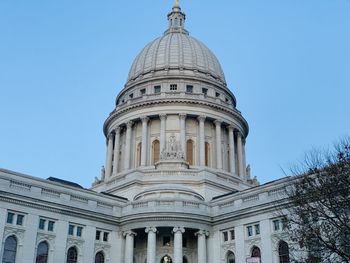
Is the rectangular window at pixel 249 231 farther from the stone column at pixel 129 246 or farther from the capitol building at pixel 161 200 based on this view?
the stone column at pixel 129 246

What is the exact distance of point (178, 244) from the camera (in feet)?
173

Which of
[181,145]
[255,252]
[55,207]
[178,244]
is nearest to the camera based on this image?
[255,252]

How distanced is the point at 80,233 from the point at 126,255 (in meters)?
5.69

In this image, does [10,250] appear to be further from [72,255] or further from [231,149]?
[231,149]

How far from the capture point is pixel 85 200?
54875mm

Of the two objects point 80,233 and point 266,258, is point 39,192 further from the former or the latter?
point 266,258

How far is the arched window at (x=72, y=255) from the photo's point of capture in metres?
51.1

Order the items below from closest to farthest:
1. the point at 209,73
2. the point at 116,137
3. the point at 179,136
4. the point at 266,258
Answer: the point at 266,258 < the point at 179,136 < the point at 116,137 < the point at 209,73

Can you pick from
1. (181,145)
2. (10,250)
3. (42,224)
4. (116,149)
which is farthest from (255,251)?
(116,149)

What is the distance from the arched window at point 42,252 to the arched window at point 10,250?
245 centimetres

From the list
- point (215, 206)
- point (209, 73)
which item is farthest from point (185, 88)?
point (215, 206)

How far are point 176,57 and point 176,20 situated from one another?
48.3ft

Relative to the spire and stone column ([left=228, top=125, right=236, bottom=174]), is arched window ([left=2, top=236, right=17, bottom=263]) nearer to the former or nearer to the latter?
stone column ([left=228, top=125, right=236, bottom=174])

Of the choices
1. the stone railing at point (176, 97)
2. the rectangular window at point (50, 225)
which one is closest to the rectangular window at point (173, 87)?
the stone railing at point (176, 97)
